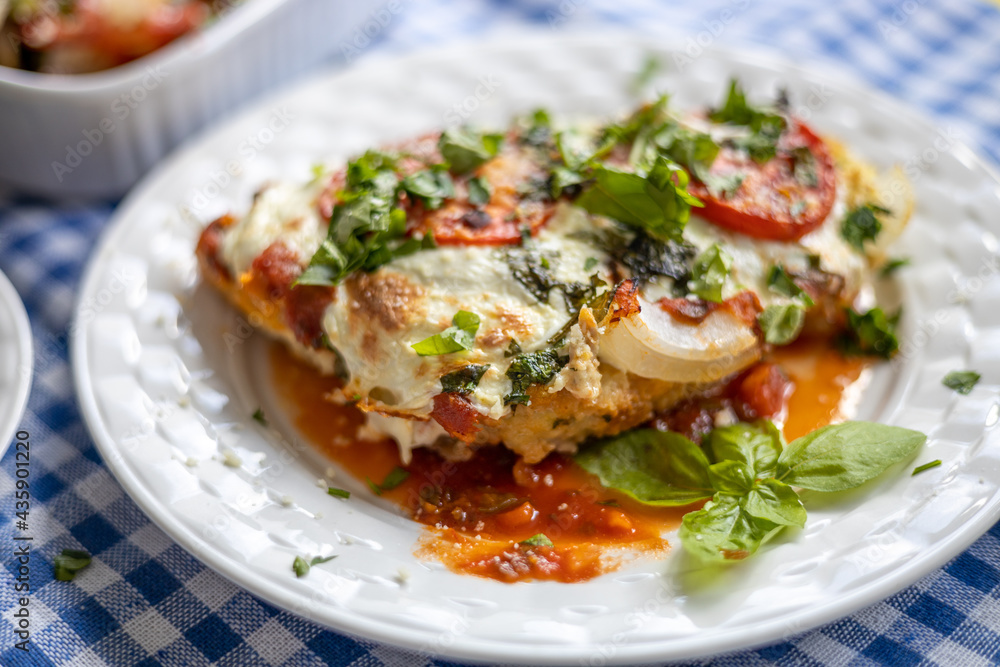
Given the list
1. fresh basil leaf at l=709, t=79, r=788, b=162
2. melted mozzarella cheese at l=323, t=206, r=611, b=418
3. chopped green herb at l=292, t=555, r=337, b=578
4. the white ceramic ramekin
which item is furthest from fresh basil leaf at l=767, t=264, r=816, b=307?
the white ceramic ramekin

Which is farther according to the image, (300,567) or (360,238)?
(360,238)

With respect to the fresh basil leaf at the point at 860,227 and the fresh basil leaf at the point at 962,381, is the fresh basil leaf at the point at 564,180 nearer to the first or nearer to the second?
the fresh basil leaf at the point at 860,227

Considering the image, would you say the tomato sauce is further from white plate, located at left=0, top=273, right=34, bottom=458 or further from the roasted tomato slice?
Answer: white plate, located at left=0, top=273, right=34, bottom=458

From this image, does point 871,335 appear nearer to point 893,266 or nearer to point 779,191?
point 893,266

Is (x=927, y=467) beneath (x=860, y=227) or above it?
beneath

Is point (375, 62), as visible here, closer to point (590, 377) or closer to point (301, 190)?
point (301, 190)

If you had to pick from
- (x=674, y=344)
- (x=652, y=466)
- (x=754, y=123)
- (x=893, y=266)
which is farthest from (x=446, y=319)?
(x=893, y=266)
